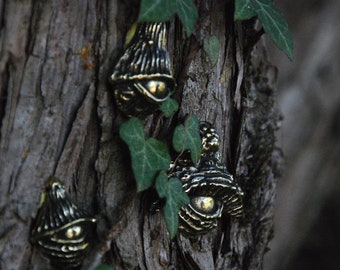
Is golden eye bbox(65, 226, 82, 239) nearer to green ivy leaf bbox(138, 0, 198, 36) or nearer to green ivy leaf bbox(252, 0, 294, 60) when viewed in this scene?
green ivy leaf bbox(138, 0, 198, 36)

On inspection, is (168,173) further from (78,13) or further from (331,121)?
(331,121)

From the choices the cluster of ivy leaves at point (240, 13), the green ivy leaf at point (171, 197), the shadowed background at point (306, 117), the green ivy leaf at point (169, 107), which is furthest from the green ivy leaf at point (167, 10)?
the shadowed background at point (306, 117)

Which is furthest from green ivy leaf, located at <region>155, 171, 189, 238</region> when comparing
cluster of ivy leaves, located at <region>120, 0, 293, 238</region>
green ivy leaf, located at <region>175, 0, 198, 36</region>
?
green ivy leaf, located at <region>175, 0, 198, 36</region>

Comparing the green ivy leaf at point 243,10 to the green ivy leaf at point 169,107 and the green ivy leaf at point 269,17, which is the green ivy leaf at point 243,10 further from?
the green ivy leaf at point 169,107

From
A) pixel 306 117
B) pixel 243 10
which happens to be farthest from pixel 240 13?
pixel 306 117

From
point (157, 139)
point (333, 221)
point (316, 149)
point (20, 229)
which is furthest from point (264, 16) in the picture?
point (333, 221)

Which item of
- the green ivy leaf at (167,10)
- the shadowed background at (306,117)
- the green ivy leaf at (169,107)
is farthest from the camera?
the shadowed background at (306,117)

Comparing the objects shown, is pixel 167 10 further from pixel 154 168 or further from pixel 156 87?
pixel 154 168
